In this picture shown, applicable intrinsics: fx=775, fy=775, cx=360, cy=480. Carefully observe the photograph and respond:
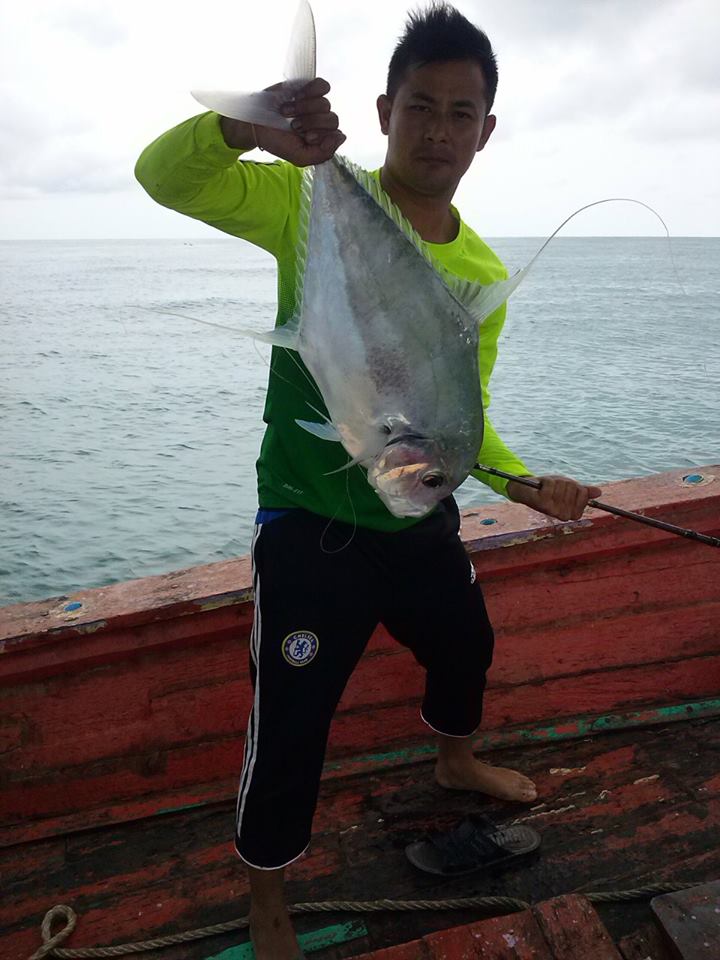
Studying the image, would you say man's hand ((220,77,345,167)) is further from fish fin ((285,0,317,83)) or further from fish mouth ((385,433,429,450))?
fish mouth ((385,433,429,450))

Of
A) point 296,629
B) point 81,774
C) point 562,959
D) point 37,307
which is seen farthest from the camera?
point 37,307

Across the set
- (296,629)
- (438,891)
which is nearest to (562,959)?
(438,891)

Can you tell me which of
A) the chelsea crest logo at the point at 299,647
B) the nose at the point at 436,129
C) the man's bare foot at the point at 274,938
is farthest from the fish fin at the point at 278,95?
the man's bare foot at the point at 274,938

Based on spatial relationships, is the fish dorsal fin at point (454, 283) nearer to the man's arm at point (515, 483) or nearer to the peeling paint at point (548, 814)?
the man's arm at point (515, 483)

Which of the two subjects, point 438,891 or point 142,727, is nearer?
point 438,891

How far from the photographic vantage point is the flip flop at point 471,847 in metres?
2.17

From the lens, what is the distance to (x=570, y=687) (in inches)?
113

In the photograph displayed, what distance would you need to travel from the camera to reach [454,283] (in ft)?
5.49

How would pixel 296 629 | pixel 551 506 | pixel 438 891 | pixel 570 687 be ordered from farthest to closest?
1. pixel 570 687
2. pixel 438 891
3. pixel 551 506
4. pixel 296 629

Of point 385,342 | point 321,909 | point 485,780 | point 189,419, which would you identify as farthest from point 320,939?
point 189,419

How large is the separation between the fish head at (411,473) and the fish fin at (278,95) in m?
0.65

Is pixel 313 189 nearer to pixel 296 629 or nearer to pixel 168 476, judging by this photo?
pixel 296 629

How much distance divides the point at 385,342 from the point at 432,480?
300 mm

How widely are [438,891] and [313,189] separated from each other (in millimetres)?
1869
